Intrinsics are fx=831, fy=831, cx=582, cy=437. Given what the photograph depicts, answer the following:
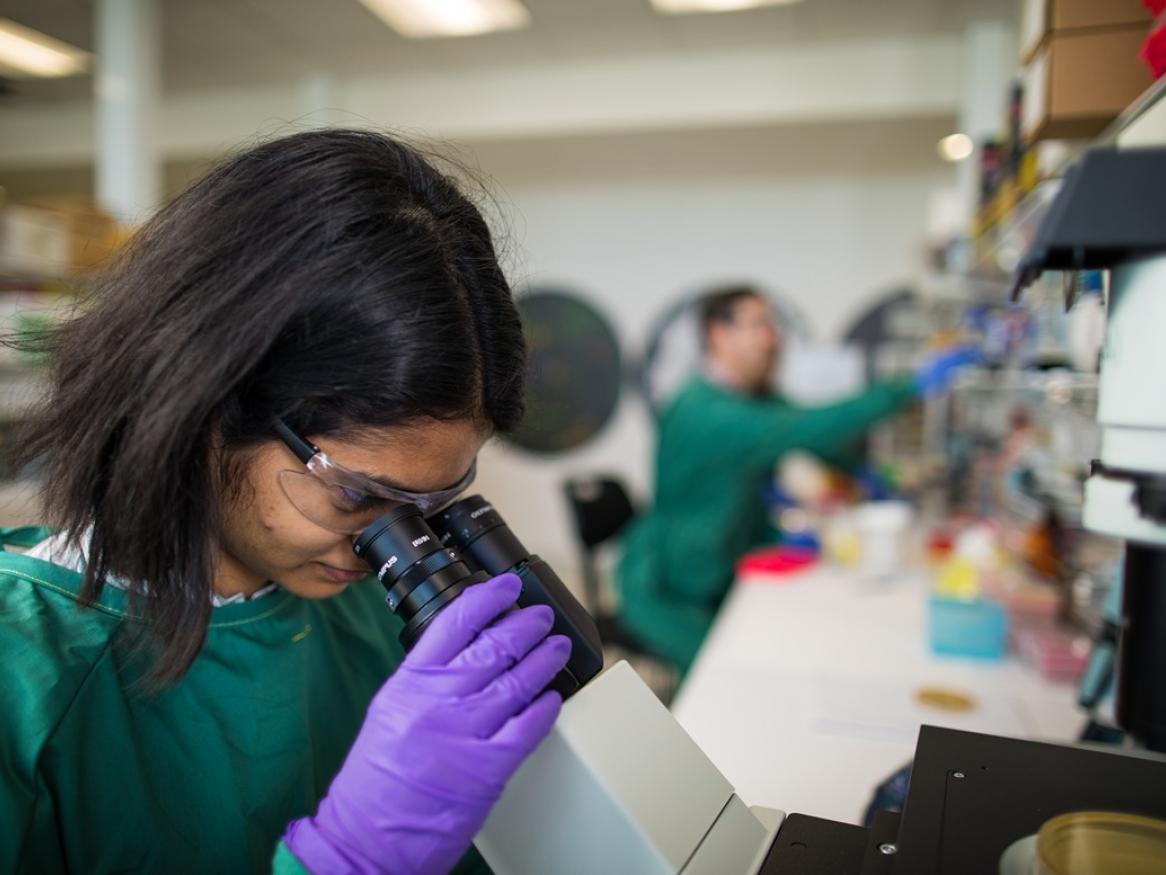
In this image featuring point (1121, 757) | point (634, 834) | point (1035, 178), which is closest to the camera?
point (634, 834)

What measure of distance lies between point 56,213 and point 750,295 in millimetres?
2802

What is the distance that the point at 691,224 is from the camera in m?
5.39

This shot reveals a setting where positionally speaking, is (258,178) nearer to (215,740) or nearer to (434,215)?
(434,215)

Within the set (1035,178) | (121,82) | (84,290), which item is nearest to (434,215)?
(84,290)

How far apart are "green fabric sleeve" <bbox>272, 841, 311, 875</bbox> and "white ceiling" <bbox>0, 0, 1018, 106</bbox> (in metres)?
3.82

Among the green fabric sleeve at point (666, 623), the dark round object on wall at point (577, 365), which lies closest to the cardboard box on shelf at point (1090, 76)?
the green fabric sleeve at point (666, 623)

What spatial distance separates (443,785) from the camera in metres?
0.67

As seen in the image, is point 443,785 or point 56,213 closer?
point 443,785

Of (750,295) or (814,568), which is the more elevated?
(750,295)

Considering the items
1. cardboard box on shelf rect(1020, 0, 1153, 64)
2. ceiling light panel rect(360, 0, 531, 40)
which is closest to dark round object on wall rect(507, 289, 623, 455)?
ceiling light panel rect(360, 0, 531, 40)

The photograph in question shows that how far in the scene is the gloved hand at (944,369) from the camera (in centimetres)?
255

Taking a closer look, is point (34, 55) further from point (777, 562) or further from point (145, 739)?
point (145, 739)

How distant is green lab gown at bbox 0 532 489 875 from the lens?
2.47ft

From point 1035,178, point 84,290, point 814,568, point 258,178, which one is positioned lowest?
point 814,568
